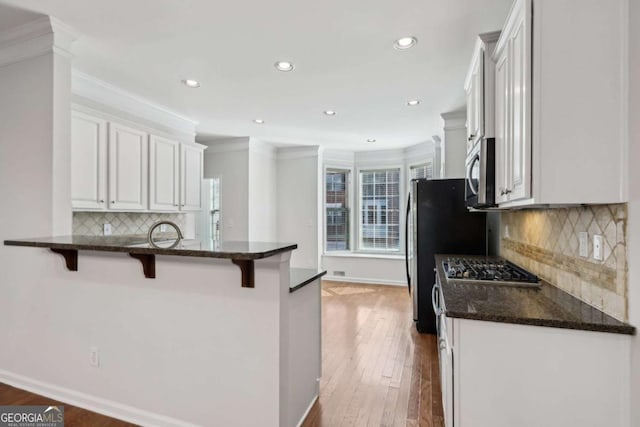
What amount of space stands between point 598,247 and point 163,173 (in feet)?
13.0

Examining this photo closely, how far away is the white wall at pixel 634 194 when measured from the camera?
1.21 meters

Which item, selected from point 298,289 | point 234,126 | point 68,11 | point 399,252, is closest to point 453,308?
point 298,289

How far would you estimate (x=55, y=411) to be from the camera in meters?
2.18

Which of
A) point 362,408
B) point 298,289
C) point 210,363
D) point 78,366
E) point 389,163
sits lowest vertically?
point 362,408

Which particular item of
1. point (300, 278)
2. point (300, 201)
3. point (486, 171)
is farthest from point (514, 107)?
point (300, 201)

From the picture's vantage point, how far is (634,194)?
123 centimetres

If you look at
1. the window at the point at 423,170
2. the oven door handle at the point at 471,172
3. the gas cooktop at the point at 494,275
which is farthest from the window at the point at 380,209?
the oven door handle at the point at 471,172

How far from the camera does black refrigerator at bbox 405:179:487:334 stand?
11.5 feet

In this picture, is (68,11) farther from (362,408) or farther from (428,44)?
(362,408)

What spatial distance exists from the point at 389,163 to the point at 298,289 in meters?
5.09

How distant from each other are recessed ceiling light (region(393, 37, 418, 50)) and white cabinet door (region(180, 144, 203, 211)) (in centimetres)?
289

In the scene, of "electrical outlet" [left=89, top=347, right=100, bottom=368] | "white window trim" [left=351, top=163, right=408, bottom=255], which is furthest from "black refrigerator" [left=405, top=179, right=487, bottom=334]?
"electrical outlet" [left=89, top=347, right=100, bottom=368]

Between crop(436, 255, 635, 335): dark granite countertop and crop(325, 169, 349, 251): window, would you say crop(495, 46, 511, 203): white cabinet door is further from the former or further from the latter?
crop(325, 169, 349, 251): window

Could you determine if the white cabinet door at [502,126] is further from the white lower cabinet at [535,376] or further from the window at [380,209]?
the window at [380,209]
